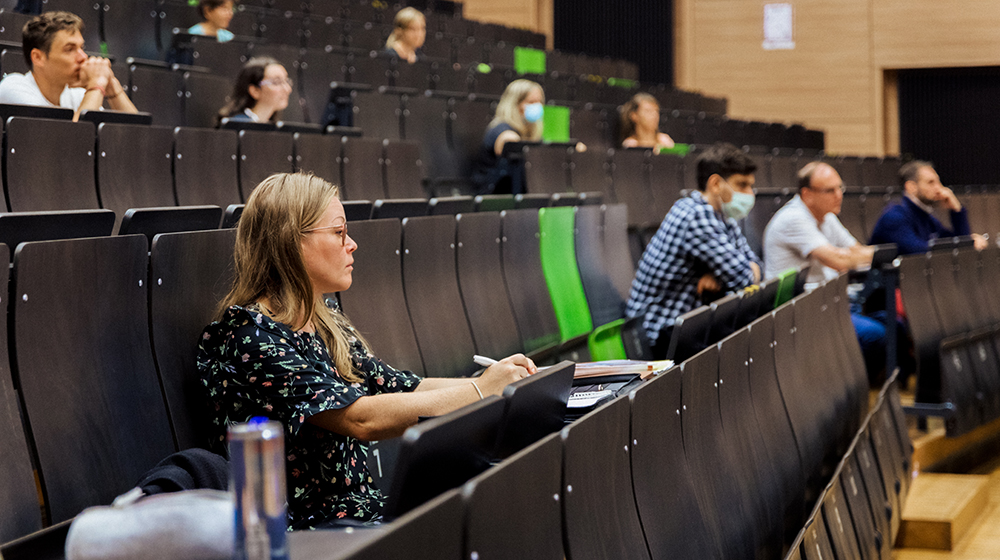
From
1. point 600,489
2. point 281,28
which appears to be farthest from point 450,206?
point 281,28

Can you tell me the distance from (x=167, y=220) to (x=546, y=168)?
3.93 feet

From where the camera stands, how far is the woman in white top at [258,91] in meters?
1.66

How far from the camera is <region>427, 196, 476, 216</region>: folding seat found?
53.9 inches

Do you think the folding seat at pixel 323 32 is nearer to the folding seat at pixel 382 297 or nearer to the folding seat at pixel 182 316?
the folding seat at pixel 382 297

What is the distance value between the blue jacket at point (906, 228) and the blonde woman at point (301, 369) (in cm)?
159

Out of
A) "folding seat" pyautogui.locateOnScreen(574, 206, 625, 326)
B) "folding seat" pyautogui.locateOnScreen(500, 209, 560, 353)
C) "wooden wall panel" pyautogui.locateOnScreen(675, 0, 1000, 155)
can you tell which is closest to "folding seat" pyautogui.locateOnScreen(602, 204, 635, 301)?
"folding seat" pyautogui.locateOnScreen(574, 206, 625, 326)

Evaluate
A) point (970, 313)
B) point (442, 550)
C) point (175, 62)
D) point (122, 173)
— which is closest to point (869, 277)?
point (970, 313)

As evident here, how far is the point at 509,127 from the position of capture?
2.12 m

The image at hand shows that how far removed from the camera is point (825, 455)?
4.12ft

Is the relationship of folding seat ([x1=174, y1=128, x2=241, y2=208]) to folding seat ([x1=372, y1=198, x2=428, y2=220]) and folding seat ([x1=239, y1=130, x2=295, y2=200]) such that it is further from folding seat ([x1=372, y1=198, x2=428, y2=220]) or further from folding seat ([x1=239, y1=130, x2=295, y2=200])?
folding seat ([x1=372, y1=198, x2=428, y2=220])

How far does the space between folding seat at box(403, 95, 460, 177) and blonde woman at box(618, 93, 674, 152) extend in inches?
20.0

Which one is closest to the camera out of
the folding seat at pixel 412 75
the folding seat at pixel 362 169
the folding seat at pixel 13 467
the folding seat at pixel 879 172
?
the folding seat at pixel 13 467

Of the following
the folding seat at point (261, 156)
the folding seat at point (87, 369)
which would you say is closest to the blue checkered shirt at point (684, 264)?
the folding seat at point (261, 156)

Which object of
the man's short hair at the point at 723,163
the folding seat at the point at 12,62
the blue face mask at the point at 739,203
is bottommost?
the blue face mask at the point at 739,203
